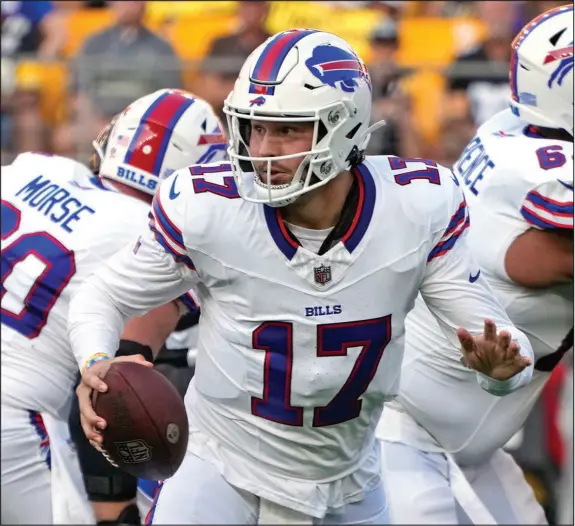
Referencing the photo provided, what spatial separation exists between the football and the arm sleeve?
0.81m

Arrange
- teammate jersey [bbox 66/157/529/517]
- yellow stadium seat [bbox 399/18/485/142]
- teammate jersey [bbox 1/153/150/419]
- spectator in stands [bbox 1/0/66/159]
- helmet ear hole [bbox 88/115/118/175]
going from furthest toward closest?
A: spectator in stands [bbox 1/0/66/159]
yellow stadium seat [bbox 399/18/485/142]
helmet ear hole [bbox 88/115/118/175]
teammate jersey [bbox 1/153/150/419]
teammate jersey [bbox 66/157/529/517]

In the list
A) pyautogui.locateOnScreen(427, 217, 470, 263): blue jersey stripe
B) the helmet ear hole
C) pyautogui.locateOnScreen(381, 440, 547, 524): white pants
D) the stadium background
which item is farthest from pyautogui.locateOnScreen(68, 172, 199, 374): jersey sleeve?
the stadium background

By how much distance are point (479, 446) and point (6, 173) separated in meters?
2.01

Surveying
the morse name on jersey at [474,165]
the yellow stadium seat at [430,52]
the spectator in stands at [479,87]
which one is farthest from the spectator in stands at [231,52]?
the morse name on jersey at [474,165]

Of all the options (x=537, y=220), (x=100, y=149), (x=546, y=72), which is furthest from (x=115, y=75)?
(x=537, y=220)

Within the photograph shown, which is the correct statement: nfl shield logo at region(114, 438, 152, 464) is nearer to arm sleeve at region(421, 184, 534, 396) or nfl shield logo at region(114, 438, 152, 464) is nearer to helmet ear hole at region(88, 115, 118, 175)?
arm sleeve at region(421, 184, 534, 396)

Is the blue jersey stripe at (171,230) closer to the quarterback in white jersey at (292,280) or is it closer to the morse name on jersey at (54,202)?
the quarterback in white jersey at (292,280)

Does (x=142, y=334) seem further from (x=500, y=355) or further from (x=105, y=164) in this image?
(x=500, y=355)

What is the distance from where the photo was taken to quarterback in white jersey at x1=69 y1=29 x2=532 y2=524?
3328mm

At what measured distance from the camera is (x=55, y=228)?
170 inches

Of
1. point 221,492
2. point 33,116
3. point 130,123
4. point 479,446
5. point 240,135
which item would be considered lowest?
point 33,116

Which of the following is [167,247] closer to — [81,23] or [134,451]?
[134,451]

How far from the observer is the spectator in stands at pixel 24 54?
8.10 m

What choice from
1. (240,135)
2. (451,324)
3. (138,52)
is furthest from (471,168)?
(138,52)
